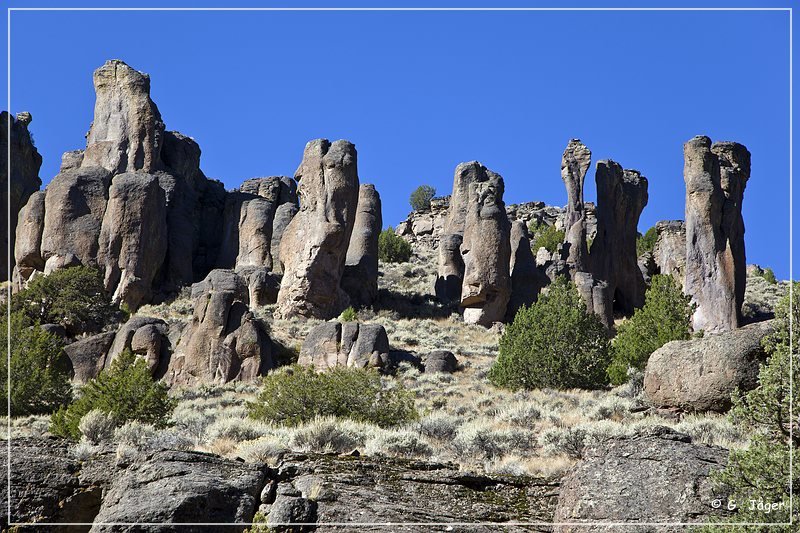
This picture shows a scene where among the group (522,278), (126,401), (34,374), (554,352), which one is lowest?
(126,401)

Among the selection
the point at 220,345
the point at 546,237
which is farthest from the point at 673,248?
the point at 220,345

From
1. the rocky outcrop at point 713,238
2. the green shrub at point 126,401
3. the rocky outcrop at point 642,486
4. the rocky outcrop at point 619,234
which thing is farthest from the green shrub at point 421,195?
the rocky outcrop at point 642,486

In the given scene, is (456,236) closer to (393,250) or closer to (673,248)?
(673,248)

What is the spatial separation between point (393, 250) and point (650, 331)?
1485 inches

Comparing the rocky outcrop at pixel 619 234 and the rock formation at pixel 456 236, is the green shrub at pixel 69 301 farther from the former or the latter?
the rocky outcrop at pixel 619 234

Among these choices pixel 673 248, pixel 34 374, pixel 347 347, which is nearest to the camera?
pixel 34 374

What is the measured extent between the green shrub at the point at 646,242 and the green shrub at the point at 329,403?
54.0 m

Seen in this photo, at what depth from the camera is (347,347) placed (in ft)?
125

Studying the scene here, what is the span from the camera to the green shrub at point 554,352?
34.0 metres

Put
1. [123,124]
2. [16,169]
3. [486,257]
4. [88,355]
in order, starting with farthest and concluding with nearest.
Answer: [16,169]
[123,124]
[486,257]
[88,355]

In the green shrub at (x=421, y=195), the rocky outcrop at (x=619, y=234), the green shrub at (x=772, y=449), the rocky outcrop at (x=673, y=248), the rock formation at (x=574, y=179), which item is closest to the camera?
the green shrub at (x=772, y=449)

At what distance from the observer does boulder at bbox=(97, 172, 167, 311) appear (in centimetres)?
5178

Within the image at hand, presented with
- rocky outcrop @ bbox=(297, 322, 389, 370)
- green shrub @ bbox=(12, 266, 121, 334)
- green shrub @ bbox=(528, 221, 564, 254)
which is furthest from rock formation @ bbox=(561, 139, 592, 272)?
green shrub @ bbox=(12, 266, 121, 334)

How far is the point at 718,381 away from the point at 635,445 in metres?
9.13
